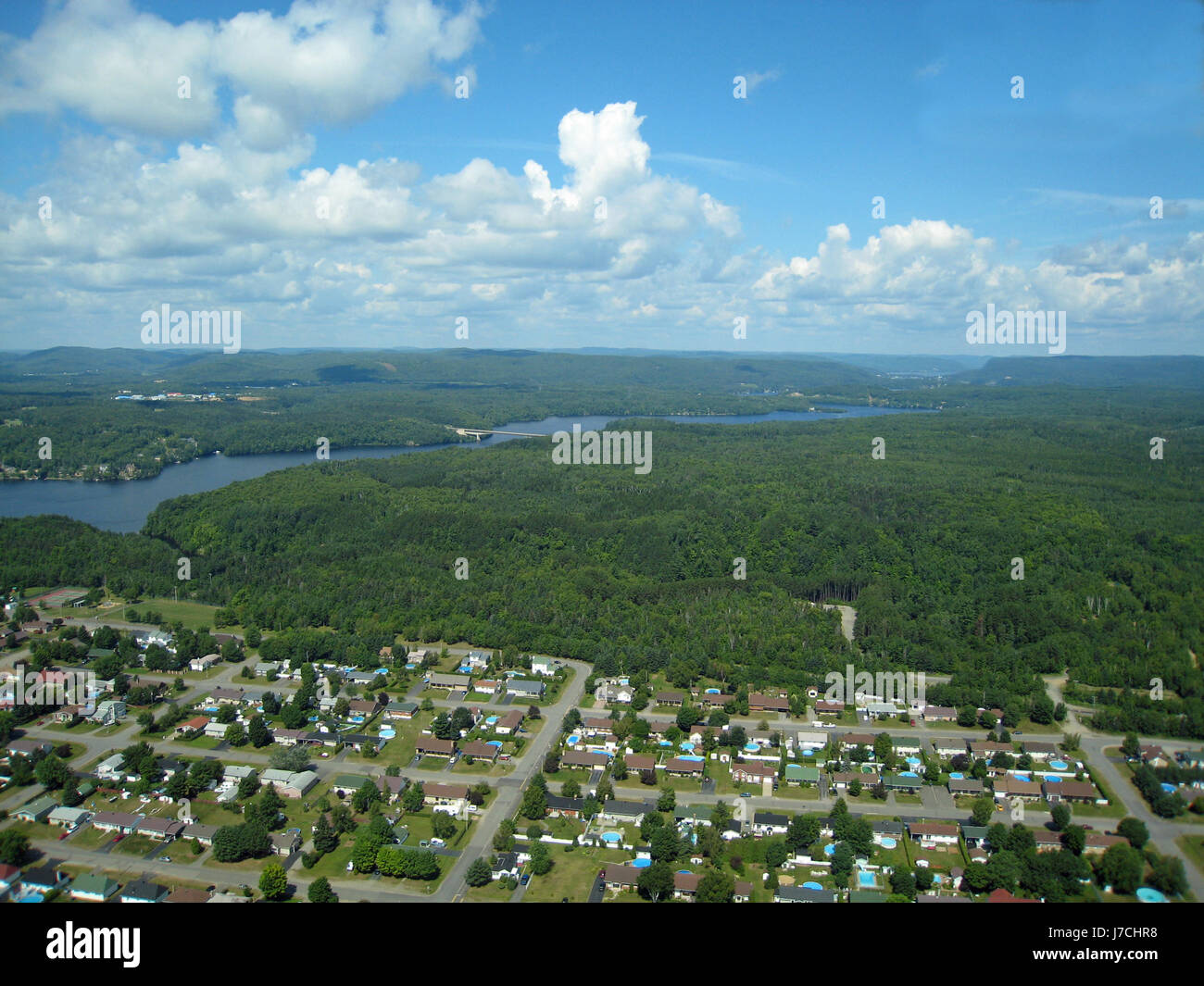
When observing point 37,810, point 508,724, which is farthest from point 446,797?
point 37,810

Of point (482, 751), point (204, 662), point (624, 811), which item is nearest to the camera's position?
point (624, 811)

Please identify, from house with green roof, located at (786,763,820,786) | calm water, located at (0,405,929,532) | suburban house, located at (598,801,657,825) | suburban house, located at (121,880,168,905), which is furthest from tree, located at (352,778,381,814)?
calm water, located at (0,405,929,532)

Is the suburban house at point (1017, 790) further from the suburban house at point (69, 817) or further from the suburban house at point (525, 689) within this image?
the suburban house at point (69, 817)

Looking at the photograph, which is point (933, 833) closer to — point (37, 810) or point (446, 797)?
point (446, 797)

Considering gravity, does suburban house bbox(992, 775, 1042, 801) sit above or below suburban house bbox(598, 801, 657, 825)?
above

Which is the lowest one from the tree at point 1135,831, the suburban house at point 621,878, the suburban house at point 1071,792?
the suburban house at point 621,878

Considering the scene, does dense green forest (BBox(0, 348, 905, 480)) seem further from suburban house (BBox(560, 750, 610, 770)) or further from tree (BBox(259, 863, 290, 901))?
tree (BBox(259, 863, 290, 901))

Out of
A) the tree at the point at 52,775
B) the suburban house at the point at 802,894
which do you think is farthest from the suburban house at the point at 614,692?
the tree at the point at 52,775
